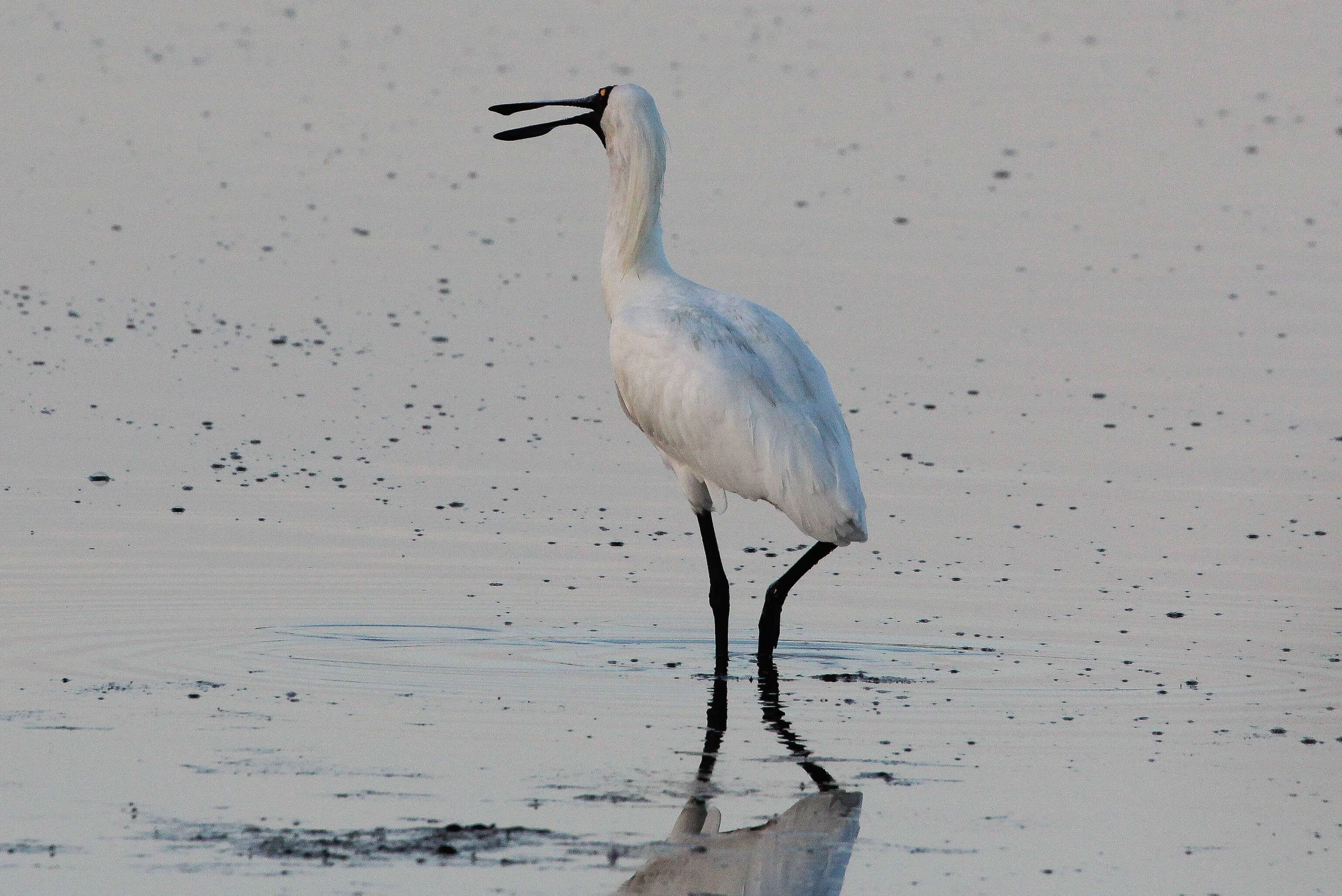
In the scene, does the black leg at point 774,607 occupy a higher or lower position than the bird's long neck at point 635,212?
lower

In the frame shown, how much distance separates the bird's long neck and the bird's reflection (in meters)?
3.59

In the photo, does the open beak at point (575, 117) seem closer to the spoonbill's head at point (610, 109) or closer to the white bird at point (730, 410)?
the spoonbill's head at point (610, 109)

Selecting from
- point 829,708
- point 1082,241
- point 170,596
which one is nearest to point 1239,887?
point 829,708

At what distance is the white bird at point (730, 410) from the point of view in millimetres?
11211

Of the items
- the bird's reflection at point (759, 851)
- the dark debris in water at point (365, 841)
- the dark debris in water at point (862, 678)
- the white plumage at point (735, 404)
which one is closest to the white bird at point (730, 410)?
the white plumage at point (735, 404)

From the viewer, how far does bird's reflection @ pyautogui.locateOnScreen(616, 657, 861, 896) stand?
25.4ft

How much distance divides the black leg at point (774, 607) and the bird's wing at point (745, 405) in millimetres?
209

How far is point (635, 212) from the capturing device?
12273 mm

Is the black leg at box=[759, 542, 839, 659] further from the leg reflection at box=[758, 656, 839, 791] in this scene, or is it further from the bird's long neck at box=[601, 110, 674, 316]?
the bird's long neck at box=[601, 110, 674, 316]

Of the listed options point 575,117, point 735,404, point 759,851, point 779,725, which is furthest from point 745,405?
point 759,851

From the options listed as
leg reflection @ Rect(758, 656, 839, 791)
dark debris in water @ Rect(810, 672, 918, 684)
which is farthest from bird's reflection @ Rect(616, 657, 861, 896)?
dark debris in water @ Rect(810, 672, 918, 684)

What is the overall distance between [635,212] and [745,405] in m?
1.41

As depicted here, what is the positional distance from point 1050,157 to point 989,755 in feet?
61.1

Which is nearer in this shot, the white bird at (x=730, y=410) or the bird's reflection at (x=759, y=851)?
the bird's reflection at (x=759, y=851)
